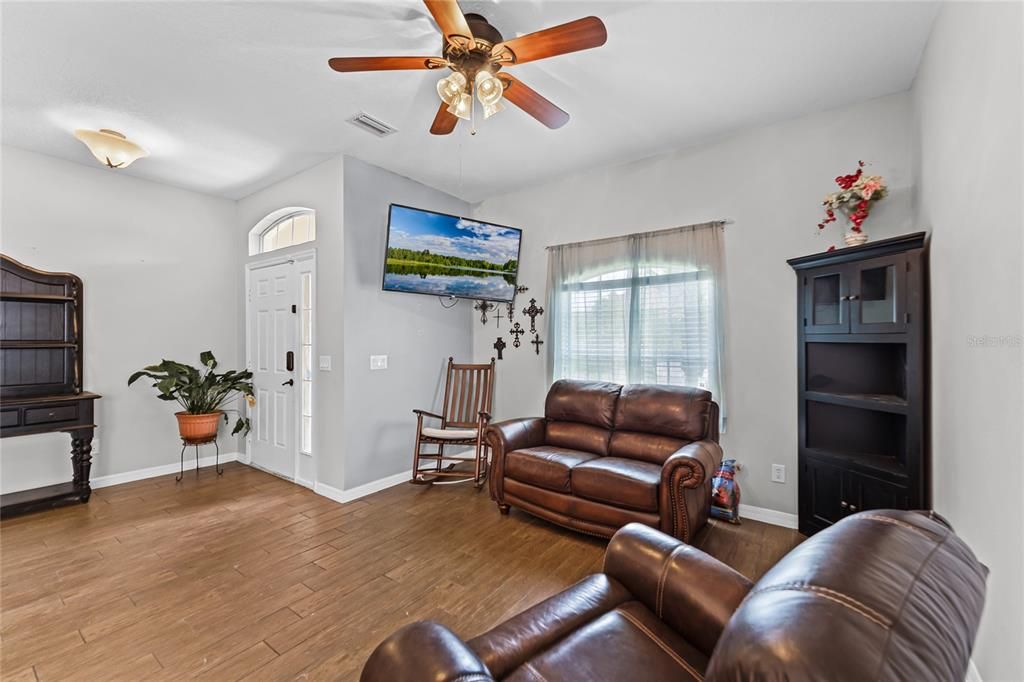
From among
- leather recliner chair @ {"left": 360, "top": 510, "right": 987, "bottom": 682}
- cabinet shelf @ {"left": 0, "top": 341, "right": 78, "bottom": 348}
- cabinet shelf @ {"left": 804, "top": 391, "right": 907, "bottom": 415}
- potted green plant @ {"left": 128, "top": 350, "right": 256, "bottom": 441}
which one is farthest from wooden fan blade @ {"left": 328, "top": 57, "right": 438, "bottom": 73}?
cabinet shelf @ {"left": 0, "top": 341, "right": 78, "bottom": 348}

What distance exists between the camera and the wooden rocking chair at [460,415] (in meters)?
3.83

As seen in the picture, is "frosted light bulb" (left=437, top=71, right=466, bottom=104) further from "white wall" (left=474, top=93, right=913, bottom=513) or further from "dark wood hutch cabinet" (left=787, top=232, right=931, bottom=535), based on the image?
"dark wood hutch cabinet" (left=787, top=232, right=931, bottom=535)

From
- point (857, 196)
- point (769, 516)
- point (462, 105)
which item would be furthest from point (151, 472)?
point (857, 196)

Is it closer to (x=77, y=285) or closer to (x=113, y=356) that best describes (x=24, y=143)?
(x=77, y=285)

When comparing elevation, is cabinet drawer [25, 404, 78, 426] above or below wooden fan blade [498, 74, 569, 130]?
below

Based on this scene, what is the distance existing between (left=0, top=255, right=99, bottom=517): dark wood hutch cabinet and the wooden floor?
283 millimetres

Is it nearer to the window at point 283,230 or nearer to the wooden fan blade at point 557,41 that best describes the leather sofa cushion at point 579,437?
the wooden fan blade at point 557,41

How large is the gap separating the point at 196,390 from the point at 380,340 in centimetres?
188

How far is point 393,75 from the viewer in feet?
7.97

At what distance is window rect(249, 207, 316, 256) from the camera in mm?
3964

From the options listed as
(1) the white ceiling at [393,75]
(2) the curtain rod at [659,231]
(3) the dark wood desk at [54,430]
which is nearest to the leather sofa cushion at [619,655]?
(1) the white ceiling at [393,75]

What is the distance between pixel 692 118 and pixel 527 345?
2382mm

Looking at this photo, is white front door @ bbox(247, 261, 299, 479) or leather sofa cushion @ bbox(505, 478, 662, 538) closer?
leather sofa cushion @ bbox(505, 478, 662, 538)
